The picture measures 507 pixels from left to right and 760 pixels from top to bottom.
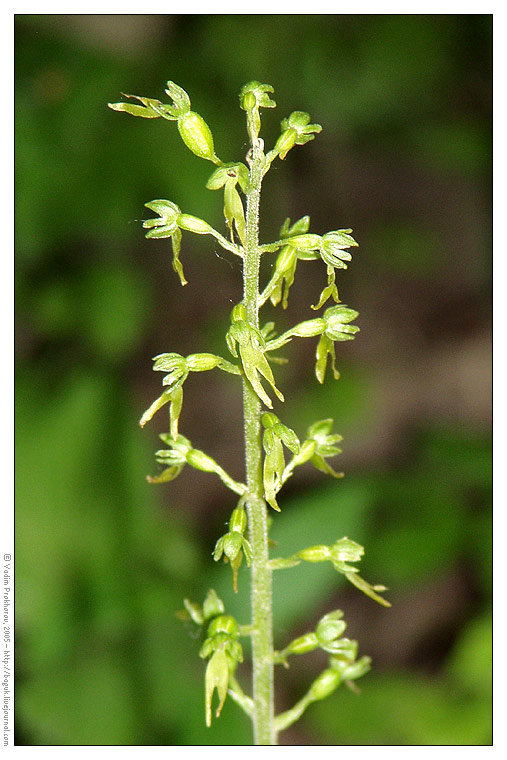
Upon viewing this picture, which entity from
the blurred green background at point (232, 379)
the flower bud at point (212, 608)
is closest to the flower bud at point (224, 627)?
the flower bud at point (212, 608)

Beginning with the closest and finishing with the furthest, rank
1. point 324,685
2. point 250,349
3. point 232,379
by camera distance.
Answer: point 250,349 → point 324,685 → point 232,379

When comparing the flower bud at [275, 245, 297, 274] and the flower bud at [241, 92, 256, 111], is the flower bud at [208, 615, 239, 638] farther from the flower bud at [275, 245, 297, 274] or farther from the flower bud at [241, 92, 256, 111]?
the flower bud at [241, 92, 256, 111]

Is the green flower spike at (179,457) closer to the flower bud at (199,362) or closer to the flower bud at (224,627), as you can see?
the flower bud at (199,362)

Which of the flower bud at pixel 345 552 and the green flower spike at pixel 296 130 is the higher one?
the green flower spike at pixel 296 130

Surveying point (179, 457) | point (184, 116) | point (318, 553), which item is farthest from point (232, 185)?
point (318, 553)

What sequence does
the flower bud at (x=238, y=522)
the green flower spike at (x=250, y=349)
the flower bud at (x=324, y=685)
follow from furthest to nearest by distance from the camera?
the flower bud at (x=324, y=685) → the flower bud at (x=238, y=522) → the green flower spike at (x=250, y=349)

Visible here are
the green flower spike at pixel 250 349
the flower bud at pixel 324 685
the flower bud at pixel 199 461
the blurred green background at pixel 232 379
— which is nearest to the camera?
the green flower spike at pixel 250 349

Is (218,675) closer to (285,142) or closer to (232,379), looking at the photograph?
(285,142)
